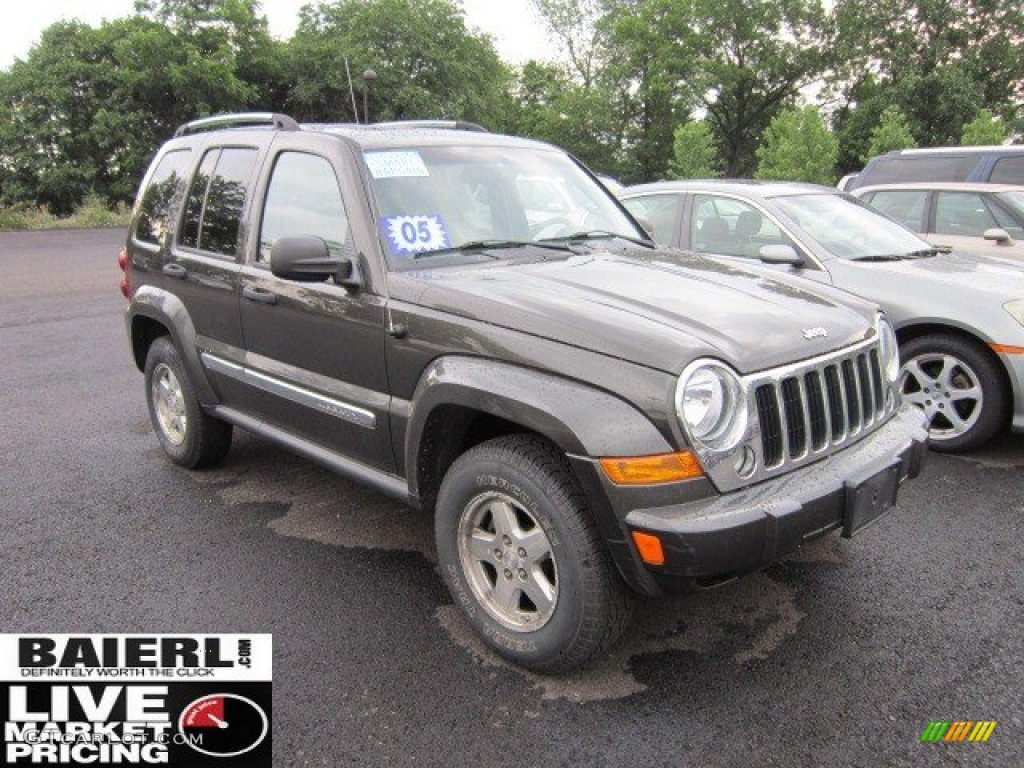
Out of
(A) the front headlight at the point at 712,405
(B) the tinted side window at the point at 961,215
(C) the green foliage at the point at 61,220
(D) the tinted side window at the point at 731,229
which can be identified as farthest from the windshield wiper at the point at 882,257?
(C) the green foliage at the point at 61,220

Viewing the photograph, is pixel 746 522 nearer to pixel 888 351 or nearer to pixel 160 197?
pixel 888 351

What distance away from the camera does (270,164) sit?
376 cm

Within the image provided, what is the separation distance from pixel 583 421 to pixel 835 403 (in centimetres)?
102

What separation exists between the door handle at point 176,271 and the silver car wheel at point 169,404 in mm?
564

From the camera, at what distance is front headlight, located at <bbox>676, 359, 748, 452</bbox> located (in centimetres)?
241

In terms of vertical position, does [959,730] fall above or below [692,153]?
below

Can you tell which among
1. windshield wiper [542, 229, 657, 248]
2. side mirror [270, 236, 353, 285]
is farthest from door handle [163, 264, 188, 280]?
windshield wiper [542, 229, 657, 248]

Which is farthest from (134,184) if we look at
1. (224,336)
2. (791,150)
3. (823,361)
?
(823,361)

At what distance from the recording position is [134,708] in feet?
8.04

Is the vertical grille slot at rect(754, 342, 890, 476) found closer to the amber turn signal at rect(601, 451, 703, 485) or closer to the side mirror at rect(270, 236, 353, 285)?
the amber turn signal at rect(601, 451, 703, 485)

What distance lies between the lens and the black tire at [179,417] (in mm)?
4477

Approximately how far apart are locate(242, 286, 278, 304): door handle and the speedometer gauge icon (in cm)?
176

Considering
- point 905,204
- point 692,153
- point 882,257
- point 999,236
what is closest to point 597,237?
point 882,257

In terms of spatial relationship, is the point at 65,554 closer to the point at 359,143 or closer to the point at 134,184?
the point at 359,143
